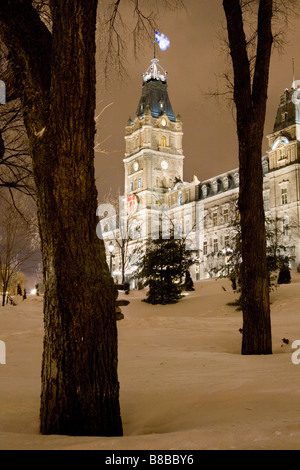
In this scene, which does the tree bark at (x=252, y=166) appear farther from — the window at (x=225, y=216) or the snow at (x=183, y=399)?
the window at (x=225, y=216)

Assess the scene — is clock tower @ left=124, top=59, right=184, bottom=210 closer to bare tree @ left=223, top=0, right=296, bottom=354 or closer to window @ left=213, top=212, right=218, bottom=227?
window @ left=213, top=212, right=218, bottom=227

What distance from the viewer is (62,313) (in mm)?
3107

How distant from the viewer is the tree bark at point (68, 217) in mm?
3068

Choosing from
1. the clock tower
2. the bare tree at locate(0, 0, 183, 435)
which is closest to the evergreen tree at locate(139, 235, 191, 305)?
the bare tree at locate(0, 0, 183, 435)

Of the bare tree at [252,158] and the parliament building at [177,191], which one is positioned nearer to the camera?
the bare tree at [252,158]

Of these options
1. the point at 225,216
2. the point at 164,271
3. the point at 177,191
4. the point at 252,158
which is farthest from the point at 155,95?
the point at 252,158

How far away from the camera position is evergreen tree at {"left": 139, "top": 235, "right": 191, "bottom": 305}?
23.1 m

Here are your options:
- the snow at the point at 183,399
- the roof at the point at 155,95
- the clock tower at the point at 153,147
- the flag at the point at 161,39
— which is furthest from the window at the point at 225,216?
the snow at the point at 183,399

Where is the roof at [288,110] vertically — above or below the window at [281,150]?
above

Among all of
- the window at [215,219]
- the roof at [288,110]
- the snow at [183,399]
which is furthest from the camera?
the window at [215,219]

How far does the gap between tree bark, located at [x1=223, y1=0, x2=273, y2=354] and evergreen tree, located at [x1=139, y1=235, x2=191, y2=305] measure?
16.2 meters
